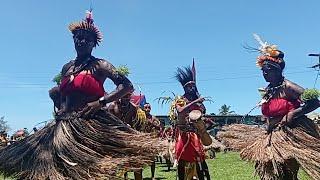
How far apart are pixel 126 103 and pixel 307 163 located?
137 inches

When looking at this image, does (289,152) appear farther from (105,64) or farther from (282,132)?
(105,64)

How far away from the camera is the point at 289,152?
569 centimetres

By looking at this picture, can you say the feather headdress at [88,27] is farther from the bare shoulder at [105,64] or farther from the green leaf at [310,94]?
the green leaf at [310,94]

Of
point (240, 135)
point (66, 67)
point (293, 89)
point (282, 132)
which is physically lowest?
point (282, 132)

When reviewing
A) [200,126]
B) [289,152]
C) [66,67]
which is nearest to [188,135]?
[200,126]

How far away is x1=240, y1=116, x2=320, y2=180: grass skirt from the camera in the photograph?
18.5 feet

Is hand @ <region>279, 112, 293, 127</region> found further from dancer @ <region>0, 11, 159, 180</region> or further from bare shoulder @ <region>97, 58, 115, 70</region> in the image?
bare shoulder @ <region>97, 58, 115, 70</region>

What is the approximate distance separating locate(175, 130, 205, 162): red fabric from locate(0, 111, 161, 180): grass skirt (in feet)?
8.24

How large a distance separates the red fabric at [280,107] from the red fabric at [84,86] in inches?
84.1

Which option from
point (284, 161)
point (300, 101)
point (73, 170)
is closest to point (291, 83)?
point (300, 101)

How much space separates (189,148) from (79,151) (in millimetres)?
3121

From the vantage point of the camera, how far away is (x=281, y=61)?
20.5 feet

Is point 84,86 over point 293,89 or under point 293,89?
under

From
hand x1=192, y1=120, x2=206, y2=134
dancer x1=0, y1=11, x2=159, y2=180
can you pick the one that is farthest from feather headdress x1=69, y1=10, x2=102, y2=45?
hand x1=192, y1=120, x2=206, y2=134
